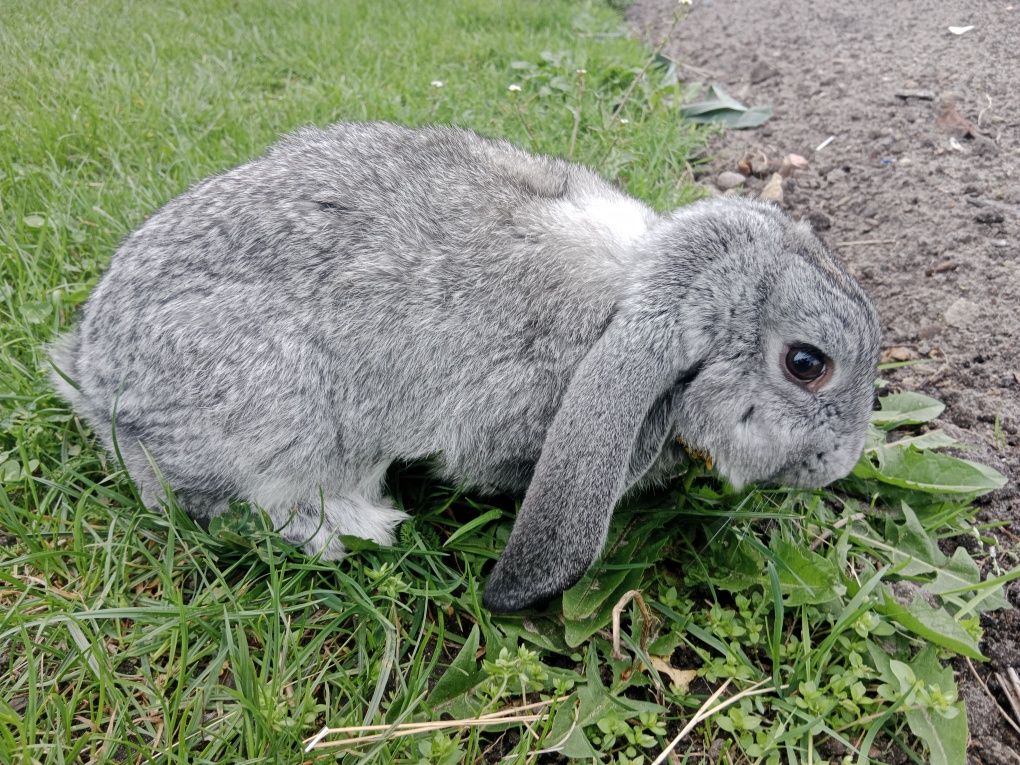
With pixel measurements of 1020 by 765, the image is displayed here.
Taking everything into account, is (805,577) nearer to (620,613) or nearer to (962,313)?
(620,613)

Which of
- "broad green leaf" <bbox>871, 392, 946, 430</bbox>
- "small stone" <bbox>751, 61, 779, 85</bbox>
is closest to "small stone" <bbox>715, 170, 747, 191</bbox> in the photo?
"small stone" <bbox>751, 61, 779, 85</bbox>

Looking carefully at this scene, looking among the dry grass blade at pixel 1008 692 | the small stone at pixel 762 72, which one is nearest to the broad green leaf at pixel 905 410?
the dry grass blade at pixel 1008 692

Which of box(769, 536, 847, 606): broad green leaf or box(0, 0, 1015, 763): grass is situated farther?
box(769, 536, 847, 606): broad green leaf

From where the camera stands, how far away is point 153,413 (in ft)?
8.76

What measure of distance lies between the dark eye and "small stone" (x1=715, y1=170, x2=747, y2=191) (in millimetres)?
2364

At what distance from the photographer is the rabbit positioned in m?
2.57

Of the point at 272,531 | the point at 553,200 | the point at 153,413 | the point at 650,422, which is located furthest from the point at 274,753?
the point at 553,200

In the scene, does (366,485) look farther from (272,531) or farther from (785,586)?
(785,586)

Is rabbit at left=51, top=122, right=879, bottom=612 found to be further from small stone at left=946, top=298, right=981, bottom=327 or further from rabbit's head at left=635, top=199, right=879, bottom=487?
small stone at left=946, top=298, right=981, bottom=327

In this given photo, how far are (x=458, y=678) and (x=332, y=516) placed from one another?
0.85 meters

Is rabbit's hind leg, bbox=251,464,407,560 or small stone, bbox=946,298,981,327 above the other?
small stone, bbox=946,298,981,327

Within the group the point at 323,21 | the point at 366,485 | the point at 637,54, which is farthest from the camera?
the point at 323,21

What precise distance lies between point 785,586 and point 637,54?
4.83m

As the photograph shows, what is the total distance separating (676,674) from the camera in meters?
2.41
